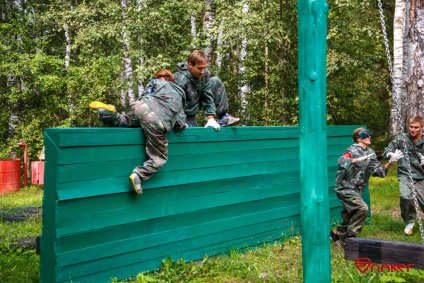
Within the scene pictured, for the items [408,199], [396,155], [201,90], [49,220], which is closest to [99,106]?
[49,220]

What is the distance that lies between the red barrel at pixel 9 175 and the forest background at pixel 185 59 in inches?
40.6

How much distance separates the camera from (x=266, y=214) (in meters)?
7.12

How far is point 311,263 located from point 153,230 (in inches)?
71.6

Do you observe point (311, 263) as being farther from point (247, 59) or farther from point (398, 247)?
point (247, 59)

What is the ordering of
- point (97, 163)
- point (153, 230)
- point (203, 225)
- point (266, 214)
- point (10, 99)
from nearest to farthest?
point (97, 163) < point (153, 230) < point (203, 225) < point (266, 214) < point (10, 99)

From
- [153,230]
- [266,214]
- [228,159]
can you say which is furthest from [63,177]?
[266,214]

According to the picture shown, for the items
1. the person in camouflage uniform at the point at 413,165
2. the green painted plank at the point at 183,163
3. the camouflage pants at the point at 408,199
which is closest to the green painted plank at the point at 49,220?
the green painted plank at the point at 183,163

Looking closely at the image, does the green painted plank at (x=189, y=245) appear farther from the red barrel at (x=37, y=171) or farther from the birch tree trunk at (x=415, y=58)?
the red barrel at (x=37, y=171)

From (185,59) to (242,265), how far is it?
34.0 feet

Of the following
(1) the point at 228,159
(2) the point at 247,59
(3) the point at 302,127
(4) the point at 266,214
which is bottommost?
(4) the point at 266,214

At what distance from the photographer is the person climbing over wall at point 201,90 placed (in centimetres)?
657

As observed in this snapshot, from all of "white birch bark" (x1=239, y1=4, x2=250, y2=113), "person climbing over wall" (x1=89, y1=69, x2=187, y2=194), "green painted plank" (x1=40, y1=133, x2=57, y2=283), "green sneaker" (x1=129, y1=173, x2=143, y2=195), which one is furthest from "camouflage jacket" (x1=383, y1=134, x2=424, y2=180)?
"white birch bark" (x1=239, y1=4, x2=250, y2=113)

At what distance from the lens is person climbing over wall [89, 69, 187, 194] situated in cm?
515

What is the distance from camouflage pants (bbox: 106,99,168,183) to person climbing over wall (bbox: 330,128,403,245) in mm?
2601
